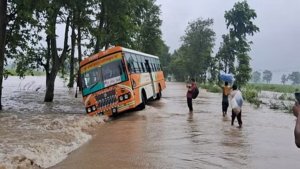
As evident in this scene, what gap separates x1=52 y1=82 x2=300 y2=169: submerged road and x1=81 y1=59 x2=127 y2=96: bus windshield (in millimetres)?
1806

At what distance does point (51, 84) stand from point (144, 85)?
7.88 m

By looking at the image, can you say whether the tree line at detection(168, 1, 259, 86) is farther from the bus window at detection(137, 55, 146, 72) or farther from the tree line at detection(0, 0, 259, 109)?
the bus window at detection(137, 55, 146, 72)

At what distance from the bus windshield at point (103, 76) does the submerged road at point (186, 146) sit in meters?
1.81

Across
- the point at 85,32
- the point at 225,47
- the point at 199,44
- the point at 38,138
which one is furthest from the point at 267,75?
the point at 38,138

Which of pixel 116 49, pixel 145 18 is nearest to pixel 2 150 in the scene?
pixel 116 49

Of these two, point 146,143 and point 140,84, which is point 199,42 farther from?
point 146,143

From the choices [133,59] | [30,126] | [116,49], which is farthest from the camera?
[133,59]

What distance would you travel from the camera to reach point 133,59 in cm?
2027

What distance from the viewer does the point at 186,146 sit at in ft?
36.4

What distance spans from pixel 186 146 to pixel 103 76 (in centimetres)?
779

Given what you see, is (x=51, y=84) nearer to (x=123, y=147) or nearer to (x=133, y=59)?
(x=133, y=59)

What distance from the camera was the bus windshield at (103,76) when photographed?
58.9 feet

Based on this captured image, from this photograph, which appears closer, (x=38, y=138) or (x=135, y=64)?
(x=38, y=138)

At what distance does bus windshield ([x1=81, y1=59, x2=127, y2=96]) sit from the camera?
1794cm
